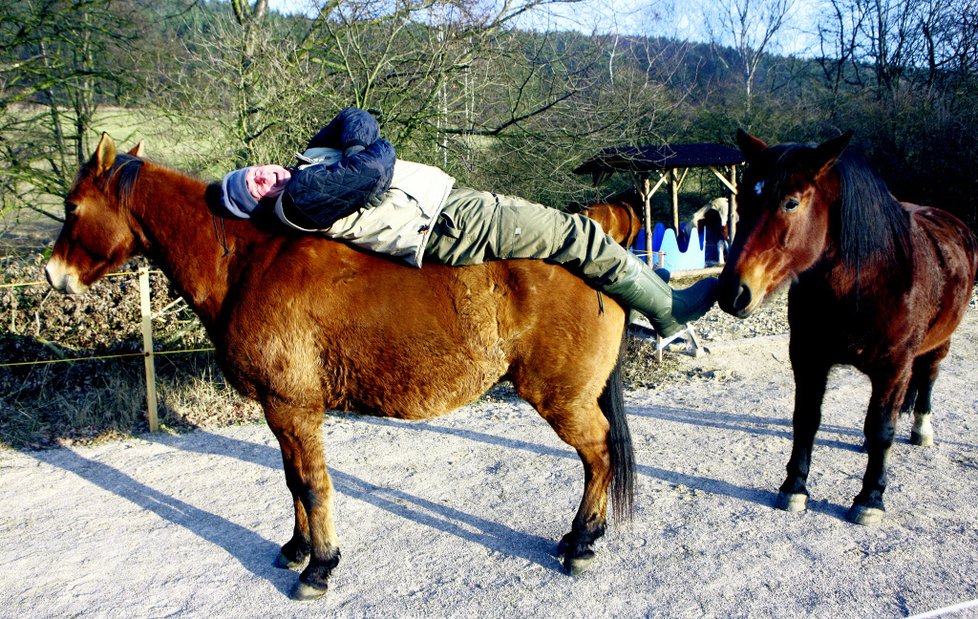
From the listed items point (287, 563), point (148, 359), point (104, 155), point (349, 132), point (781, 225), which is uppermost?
point (349, 132)

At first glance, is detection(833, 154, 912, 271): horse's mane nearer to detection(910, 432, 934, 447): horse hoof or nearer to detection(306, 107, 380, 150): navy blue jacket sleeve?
detection(910, 432, 934, 447): horse hoof

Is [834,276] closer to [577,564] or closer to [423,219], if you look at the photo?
[577,564]

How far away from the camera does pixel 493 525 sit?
3.81 m

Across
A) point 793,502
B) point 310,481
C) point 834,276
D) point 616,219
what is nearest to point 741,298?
point 834,276

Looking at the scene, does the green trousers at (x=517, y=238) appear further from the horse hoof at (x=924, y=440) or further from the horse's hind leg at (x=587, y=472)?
the horse hoof at (x=924, y=440)

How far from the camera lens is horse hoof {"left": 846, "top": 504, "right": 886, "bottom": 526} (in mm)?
3607

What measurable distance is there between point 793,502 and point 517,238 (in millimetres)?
2445

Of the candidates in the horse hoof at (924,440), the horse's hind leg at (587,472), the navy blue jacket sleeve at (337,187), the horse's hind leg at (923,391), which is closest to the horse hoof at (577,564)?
the horse's hind leg at (587,472)

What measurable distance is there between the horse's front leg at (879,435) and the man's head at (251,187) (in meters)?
3.45

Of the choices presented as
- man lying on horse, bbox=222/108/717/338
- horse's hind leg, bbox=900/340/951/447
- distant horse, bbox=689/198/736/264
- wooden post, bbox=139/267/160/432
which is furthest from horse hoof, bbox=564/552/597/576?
distant horse, bbox=689/198/736/264

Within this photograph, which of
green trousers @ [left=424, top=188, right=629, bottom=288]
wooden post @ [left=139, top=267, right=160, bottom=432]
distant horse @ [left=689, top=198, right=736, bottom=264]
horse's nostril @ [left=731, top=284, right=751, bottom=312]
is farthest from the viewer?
distant horse @ [left=689, top=198, right=736, bottom=264]

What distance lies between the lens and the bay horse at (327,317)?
9.91 ft

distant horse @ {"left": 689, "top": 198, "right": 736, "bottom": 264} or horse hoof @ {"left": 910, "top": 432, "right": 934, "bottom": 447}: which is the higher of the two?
distant horse @ {"left": 689, "top": 198, "right": 736, "bottom": 264}

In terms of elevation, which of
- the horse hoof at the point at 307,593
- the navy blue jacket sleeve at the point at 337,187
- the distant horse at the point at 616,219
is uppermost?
the navy blue jacket sleeve at the point at 337,187
